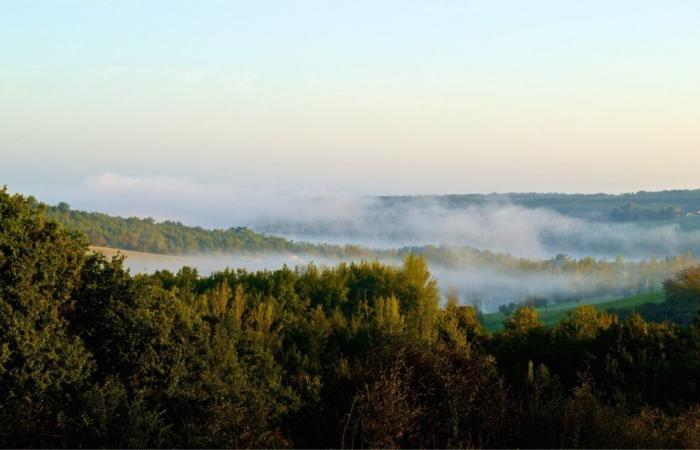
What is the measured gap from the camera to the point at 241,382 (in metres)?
25.0

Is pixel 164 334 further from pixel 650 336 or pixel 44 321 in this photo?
pixel 650 336

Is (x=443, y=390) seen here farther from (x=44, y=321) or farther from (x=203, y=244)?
(x=203, y=244)

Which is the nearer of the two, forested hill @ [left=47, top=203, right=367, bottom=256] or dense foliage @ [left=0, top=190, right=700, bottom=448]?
dense foliage @ [left=0, top=190, right=700, bottom=448]

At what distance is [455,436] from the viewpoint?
17.7 meters

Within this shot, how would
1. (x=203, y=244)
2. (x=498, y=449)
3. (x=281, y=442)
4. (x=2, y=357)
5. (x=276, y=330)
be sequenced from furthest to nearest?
(x=203, y=244) < (x=276, y=330) < (x=2, y=357) < (x=281, y=442) < (x=498, y=449)

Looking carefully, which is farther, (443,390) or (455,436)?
(443,390)

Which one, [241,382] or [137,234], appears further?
[137,234]

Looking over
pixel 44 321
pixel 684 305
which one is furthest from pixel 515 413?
pixel 684 305

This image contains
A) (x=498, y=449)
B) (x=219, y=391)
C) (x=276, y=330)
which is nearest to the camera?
(x=498, y=449)

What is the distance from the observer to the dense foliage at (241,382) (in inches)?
677

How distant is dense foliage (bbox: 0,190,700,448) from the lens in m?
17.2

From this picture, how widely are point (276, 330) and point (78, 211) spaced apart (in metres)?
145

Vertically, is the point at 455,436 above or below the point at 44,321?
below

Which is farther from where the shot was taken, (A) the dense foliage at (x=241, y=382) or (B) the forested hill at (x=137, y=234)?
(B) the forested hill at (x=137, y=234)
